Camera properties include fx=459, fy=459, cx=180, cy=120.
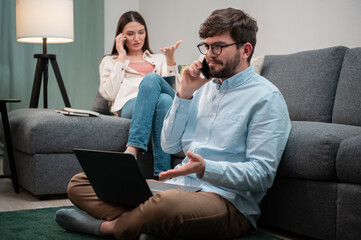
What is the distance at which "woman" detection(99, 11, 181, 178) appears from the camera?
2.31m

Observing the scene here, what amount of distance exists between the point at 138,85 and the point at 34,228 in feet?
4.31

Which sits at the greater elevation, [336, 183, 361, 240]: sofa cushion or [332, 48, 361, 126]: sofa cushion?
[332, 48, 361, 126]: sofa cushion

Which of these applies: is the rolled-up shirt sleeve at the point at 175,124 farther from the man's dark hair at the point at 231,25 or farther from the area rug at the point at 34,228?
the area rug at the point at 34,228

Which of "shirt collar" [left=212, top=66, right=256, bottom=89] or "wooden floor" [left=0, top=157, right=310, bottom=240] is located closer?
"shirt collar" [left=212, top=66, right=256, bottom=89]

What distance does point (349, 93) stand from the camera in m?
2.04

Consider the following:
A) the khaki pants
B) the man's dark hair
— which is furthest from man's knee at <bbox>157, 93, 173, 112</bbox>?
the khaki pants

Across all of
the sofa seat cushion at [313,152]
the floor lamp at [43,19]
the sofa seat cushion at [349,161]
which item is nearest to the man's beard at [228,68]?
the sofa seat cushion at [313,152]

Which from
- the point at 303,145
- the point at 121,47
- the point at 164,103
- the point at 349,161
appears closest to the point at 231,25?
the point at 303,145

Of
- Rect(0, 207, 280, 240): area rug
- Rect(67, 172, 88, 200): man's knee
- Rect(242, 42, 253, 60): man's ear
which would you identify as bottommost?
Rect(0, 207, 280, 240): area rug

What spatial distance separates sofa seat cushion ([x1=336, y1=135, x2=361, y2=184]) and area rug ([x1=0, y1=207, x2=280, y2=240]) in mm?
343

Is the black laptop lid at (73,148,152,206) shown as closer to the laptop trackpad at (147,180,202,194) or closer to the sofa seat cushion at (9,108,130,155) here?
the laptop trackpad at (147,180,202,194)

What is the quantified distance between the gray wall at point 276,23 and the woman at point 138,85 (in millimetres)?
768

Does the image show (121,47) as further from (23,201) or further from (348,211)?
(348,211)

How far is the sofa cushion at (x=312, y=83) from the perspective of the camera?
2.17 m
